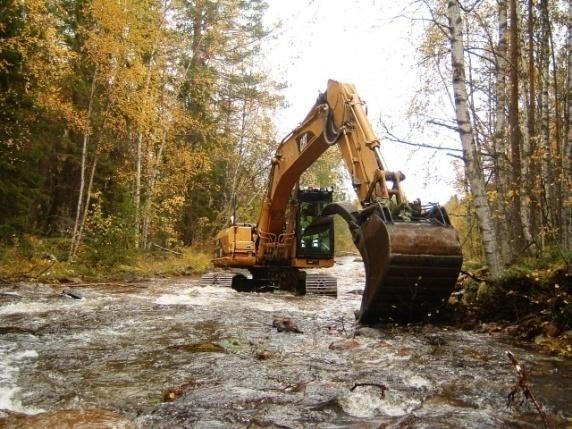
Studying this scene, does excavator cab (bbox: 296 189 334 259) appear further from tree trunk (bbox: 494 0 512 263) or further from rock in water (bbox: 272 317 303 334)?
rock in water (bbox: 272 317 303 334)

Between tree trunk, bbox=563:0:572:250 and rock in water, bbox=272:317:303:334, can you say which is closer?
rock in water, bbox=272:317:303:334

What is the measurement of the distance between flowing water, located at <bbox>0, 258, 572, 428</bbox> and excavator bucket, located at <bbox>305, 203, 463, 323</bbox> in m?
0.29

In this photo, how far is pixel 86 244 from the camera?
15039 mm

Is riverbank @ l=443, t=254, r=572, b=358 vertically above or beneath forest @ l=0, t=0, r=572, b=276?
beneath

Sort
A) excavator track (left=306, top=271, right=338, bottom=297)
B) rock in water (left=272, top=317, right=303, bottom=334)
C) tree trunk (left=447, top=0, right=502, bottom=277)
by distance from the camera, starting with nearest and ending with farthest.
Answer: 1. rock in water (left=272, top=317, right=303, bottom=334)
2. tree trunk (left=447, top=0, right=502, bottom=277)
3. excavator track (left=306, top=271, right=338, bottom=297)

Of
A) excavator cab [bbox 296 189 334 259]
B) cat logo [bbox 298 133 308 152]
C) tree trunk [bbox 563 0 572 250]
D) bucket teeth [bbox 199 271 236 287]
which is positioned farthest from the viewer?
bucket teeth [bbox 199 271 236 287]

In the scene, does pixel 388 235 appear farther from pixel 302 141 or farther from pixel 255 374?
pixel 302 141

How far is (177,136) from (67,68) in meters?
8.70

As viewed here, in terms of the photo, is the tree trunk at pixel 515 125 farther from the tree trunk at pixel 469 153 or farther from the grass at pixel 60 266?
the grass at pixel 60 266

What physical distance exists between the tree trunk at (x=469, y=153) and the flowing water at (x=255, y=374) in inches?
54.6

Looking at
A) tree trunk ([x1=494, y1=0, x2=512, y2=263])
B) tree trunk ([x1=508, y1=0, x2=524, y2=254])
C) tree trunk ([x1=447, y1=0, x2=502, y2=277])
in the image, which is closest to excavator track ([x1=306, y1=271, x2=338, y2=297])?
tree trunk ([x1=494, y1=0, x2=512, y2=263])

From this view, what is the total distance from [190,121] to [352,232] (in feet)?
50.9

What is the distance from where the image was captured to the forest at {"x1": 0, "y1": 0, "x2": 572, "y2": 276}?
9953mm

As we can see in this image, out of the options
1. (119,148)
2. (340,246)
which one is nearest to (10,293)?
(119,148)
